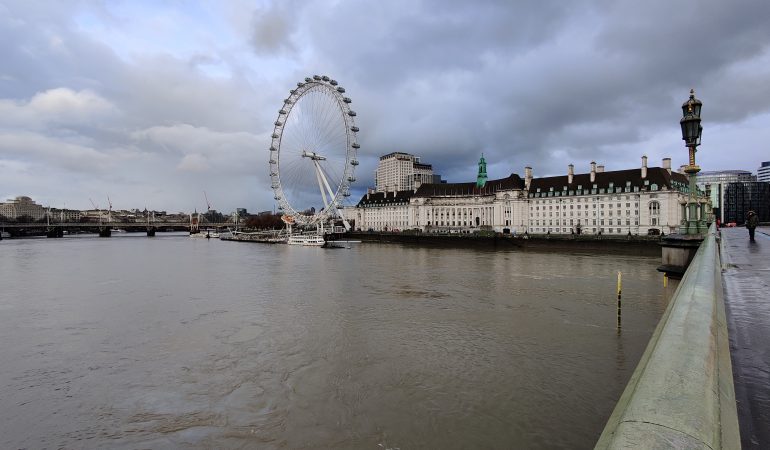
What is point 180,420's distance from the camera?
9.40m

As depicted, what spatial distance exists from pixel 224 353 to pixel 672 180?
320 ft

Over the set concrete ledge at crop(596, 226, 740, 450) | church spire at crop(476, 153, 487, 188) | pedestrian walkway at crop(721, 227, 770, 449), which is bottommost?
pedestrian walkway at crop(721, 227, 770, 449)

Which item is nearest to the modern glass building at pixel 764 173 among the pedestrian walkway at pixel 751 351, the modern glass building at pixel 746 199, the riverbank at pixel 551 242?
the modern glass building at pixel 746 199

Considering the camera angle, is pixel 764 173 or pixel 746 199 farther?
pixel 764 173

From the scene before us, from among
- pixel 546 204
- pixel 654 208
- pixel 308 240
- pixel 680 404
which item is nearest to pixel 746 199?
pixel 654 208

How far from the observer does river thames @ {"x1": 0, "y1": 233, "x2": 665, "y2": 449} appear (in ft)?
29.1

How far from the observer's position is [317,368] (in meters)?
12.5

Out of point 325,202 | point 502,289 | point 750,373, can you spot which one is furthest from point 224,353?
point 325,202

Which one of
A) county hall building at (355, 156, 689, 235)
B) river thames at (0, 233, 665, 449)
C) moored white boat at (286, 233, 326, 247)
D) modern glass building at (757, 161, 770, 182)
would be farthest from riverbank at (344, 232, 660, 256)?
modern glass building at (757, 161, 770, 182)

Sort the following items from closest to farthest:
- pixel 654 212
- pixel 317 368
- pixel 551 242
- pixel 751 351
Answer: pixel 751 351 → pixel 317 368 → pixel 551 242 → pixel 654 212

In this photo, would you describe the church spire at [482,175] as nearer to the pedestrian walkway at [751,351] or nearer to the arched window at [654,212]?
the arched window at [654,212]

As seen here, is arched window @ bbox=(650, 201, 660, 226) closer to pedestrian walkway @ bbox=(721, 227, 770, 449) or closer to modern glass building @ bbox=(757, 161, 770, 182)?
pedestrian walkway @ bbox=(721, 227, 770, 449)

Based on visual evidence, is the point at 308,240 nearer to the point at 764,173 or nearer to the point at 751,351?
the point at 751,351

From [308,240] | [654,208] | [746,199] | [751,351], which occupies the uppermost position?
[746,199]
